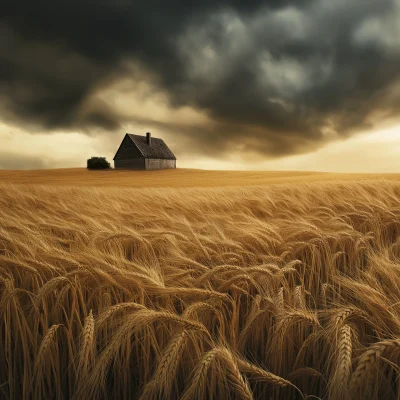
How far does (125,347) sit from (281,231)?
1641mm

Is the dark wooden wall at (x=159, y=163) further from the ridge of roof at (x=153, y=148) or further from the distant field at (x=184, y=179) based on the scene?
the distant field at (x=184, y=179)

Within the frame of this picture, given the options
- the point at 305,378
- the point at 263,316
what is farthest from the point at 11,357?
the point at 305,378

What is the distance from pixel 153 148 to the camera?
3438cm

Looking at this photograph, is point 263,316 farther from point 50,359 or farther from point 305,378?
point 50,359

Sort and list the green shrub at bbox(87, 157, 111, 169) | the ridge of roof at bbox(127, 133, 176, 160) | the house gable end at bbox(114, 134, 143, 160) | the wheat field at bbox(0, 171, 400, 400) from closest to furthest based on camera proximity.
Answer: the wheat field at bbox(0, 171, 400, 400), the ridge of roof at bbox(127, 133, 176, 160), the house gable end at bbox(114, 134, 143, 160), the green shrub at bbox(87, 157, 111, 169)

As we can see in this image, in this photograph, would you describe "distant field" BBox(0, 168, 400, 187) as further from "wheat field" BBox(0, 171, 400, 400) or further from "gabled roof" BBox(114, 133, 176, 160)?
"wheat field" BBox(0, 171, 400, 400)

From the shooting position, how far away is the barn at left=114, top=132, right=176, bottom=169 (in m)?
32.1

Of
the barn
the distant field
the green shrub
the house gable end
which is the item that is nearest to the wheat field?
the distant field

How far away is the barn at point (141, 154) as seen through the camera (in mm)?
32125

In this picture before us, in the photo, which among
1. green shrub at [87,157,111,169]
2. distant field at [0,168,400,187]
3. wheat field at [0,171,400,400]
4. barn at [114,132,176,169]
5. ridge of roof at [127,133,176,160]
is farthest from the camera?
green shrub at [87,157,111,169]

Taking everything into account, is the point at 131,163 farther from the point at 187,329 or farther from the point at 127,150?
the point at 187,329

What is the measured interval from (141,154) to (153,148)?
3.06 metres

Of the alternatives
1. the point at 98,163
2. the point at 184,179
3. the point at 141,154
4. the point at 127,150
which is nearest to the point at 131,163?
the point at 127,150

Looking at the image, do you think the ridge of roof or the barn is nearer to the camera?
the barn
